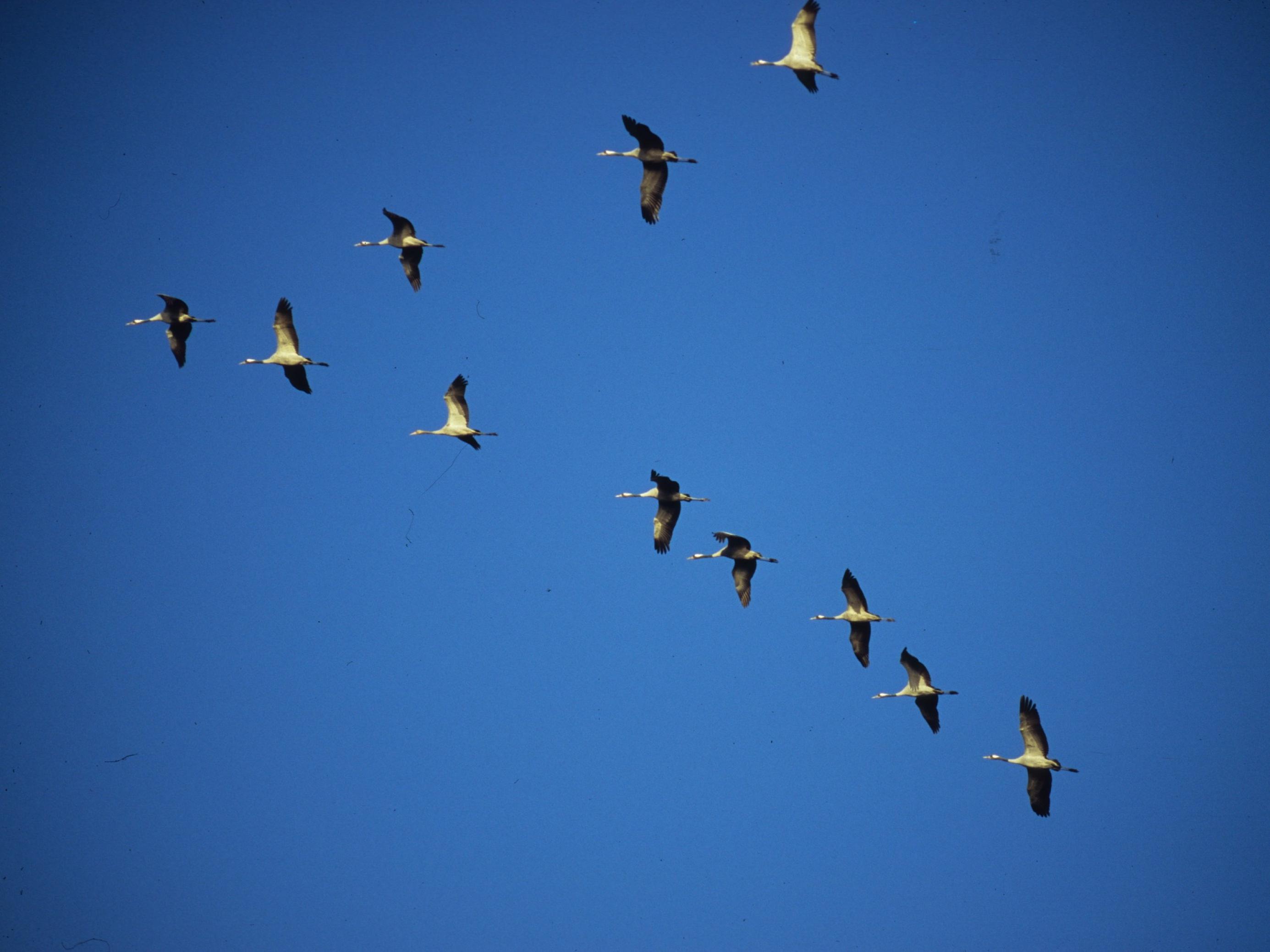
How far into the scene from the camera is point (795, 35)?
29234mm

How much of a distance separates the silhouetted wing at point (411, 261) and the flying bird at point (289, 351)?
2.88 metres

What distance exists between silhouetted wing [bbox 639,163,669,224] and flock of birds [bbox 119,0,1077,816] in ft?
0.05

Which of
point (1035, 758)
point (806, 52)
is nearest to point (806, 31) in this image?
point (806, 52)

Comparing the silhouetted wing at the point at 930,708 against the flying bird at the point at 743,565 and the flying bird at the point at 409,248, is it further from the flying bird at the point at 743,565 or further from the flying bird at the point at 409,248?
the flying bird at the point at 409,248

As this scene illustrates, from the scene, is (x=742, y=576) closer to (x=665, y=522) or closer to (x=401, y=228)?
(x=665, y=522)

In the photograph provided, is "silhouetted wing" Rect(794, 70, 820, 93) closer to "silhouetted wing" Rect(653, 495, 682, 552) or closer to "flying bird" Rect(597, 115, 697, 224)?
"flying bird" Rect(597, 115, 697, 224)

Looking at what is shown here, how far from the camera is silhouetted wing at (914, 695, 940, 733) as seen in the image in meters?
32.9

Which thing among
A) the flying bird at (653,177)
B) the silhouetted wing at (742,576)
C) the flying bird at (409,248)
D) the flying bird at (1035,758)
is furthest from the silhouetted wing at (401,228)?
the flying bird at (1035,758)

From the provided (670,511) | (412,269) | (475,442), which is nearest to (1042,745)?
(670,511)

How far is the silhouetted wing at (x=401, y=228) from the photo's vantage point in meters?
32.3

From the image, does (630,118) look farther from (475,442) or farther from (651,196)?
(475,442)

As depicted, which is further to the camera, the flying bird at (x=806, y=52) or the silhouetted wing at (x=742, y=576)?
the silhouetted wing at (x=742, y=576)

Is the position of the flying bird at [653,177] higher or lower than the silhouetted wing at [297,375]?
higher

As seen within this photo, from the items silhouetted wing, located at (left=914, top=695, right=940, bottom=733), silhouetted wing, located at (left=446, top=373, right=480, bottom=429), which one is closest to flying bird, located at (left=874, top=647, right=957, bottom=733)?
silhouetted wing, located at (left=914, top=695, right=940, bottom=733)
